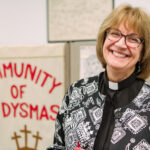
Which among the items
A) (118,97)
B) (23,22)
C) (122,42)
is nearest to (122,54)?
(122,42)

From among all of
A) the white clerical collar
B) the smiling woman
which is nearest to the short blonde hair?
the smiling woman

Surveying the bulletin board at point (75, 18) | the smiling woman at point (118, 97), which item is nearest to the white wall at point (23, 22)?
the bulletin board at point (75, 18)

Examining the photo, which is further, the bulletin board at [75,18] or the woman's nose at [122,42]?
the bulletin board at [75,18]

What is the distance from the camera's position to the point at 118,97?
0.95 meters

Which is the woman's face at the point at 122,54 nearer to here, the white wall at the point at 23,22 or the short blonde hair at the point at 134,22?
the short blonde hair at the point at 134,22

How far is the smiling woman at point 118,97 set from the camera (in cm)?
88

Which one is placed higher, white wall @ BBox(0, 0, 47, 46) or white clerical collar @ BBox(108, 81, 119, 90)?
white wall @ BBox(0, 0, 47, 46)

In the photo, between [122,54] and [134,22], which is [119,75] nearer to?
[122,54]

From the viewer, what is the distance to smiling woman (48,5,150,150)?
0.88 meters

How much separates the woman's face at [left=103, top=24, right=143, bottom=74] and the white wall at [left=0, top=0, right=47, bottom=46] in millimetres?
1427

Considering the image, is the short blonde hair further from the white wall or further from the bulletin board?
the white wall

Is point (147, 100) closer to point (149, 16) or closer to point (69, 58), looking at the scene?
point (149, 16)

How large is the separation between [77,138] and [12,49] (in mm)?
628

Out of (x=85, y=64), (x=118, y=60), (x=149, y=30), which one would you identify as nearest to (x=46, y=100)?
(x=85, y=64)
